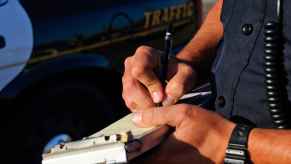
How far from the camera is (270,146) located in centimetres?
141

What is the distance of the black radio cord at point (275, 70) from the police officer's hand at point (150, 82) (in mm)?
255

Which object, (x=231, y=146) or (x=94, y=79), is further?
(x=94, y=79)

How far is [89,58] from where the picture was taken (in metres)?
3.88

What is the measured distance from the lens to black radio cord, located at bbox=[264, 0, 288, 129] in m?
1.55

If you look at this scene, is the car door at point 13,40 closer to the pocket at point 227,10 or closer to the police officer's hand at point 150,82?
the police officer's hand at point 150,82

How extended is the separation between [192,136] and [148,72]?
13.1 inches

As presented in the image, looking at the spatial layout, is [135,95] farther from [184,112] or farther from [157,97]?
[184,112]

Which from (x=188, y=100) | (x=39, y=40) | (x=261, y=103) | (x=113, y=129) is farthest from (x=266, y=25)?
(x=39, y=40)

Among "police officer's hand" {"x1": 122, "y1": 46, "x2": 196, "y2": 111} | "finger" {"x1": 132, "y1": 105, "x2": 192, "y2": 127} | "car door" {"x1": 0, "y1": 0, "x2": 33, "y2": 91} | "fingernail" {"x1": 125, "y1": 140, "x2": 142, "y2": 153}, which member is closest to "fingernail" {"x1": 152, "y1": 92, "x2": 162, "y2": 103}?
"police officer's hand" {"x1": 122, "y1": 46, "x2": 196, "y2": 111}

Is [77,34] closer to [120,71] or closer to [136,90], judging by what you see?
[120,71]

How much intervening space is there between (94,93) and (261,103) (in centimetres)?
262

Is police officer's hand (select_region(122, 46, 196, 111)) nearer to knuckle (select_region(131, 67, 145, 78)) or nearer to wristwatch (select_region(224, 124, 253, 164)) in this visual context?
knuckle (select_region(131, 67, 145, 78))

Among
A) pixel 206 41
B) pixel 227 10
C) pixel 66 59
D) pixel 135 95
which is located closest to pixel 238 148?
pixel 135 95

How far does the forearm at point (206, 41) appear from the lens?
6.40 feet
